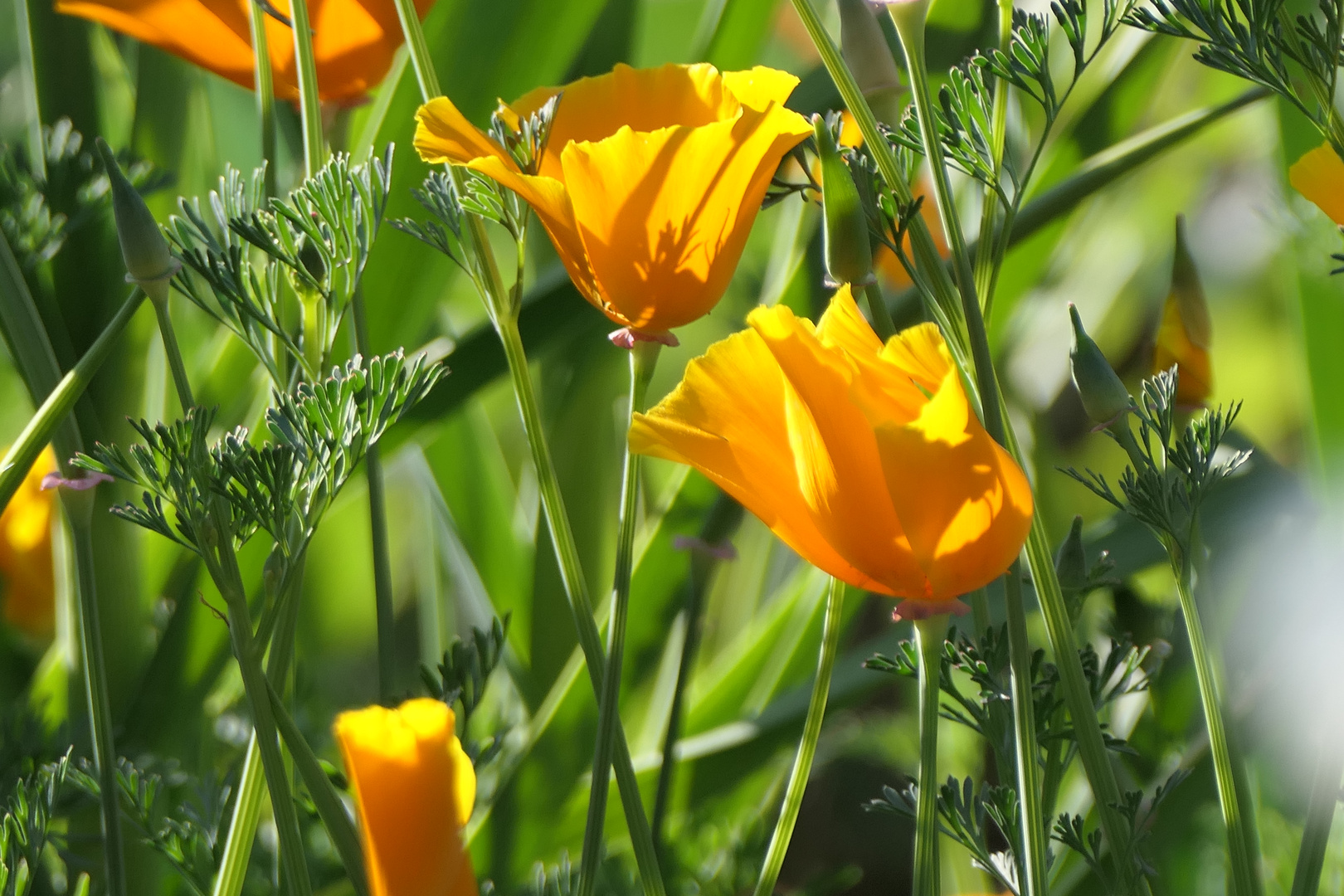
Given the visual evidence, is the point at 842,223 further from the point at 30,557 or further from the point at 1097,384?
the point at 30,557

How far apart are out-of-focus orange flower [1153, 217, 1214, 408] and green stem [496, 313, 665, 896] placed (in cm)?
19

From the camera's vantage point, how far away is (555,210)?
0.94 ft

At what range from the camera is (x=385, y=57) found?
0.42 meters

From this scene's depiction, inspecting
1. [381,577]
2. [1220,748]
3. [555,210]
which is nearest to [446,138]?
[555,210]

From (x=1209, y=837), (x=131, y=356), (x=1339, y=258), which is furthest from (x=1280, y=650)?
(x=131, y=356)

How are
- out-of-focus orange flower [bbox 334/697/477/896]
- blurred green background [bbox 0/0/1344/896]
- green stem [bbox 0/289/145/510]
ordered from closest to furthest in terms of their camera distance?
1. out-of-focus orange flower [bbox 334/697/477/896]
2. green stem [bbox 0/289/145/510]
3. blurred green background [bbox 0/0/1344/896]

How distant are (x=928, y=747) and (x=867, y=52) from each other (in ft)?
0.66

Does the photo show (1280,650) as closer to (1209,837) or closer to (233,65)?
(1209,837)

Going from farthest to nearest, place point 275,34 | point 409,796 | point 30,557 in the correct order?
1. point 30,557
2. point 275,34
3. point 409,796

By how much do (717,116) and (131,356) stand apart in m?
0.32

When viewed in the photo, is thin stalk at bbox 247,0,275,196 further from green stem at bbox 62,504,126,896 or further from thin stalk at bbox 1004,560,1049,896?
thin stalk at bbox 1004,560,1049,896

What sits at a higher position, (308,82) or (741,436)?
(308,82)

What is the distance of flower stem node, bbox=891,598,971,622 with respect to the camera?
0.88ft

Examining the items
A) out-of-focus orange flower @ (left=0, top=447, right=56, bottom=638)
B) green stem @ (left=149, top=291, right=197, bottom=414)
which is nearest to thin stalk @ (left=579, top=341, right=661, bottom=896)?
green stem @ (left=149, top=291, right=197, bottom=414)
